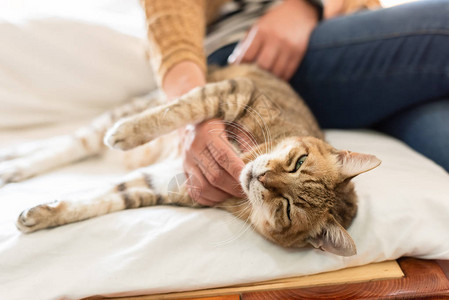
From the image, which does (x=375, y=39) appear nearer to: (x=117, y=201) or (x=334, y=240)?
(x=334, y=240)

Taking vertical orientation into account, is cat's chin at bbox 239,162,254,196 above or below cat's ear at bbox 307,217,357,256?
above

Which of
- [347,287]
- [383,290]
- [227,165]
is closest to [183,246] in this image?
[227,165]

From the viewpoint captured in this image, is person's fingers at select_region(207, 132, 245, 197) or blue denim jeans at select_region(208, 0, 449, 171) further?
blue denim jeans at select_region(208, 0, 449, 171)

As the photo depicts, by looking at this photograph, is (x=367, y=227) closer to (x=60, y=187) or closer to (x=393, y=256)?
(x=393, y=256)

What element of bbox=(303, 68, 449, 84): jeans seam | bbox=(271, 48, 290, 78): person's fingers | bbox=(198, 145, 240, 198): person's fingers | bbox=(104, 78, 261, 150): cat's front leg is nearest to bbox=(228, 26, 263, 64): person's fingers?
bbox=(271, 48, 290, 78): person's fingers

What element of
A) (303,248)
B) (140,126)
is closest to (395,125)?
(303,248)

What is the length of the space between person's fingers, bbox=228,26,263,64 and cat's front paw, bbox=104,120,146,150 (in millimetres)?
739

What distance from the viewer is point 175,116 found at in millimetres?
1342

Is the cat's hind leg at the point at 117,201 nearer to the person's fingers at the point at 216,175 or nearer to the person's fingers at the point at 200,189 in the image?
the person's fingers at the point at 200,189

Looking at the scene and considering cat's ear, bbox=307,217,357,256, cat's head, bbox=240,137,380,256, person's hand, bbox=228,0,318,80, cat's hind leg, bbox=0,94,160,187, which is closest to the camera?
cat's ear, bbox=307,217,357,256

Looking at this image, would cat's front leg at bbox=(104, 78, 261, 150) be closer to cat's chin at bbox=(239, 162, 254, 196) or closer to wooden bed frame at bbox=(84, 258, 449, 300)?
cat's chin at bbox=(239, 162, 254, 196)

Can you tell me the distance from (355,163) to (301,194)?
212mm

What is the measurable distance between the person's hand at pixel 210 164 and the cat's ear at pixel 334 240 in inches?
12.3

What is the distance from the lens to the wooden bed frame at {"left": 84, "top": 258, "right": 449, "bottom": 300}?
1.10 meters
